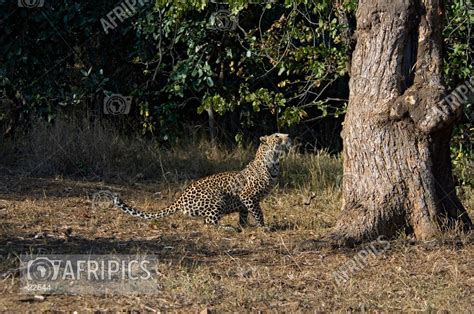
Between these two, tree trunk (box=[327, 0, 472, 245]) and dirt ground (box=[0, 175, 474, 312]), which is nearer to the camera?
dirt ground (box=[0, 175, 474, 312])

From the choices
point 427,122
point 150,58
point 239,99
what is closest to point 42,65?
point 150,58

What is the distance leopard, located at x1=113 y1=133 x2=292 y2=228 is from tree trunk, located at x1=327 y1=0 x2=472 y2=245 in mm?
1335

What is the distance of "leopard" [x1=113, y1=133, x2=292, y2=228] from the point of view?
983 cm

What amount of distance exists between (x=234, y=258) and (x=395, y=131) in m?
1.93

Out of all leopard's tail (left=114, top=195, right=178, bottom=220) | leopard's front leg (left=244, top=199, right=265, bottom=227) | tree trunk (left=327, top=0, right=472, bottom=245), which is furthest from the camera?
leopard's front leg (left=244, top=199, right=265, bottom=227)

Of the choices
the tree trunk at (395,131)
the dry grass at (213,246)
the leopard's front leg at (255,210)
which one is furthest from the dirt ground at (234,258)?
the tree trunk at (395,131)

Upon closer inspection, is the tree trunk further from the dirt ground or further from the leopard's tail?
the leopard's tail

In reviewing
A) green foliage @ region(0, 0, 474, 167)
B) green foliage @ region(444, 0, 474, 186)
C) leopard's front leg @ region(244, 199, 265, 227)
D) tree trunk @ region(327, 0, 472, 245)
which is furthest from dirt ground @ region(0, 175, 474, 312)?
green foliage @ region(0, 0, 474, 167)

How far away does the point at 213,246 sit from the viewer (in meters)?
8.84

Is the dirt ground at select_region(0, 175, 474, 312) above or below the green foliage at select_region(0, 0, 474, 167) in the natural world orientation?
below

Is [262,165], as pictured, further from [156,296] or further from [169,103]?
[169,103]

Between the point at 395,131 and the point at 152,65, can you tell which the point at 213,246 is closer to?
the point at 395,131

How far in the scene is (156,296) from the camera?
710 cm

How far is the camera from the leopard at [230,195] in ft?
32.2
